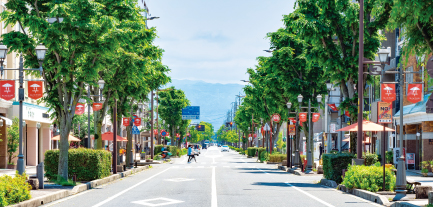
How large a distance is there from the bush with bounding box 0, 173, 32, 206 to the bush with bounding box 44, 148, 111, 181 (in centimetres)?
852

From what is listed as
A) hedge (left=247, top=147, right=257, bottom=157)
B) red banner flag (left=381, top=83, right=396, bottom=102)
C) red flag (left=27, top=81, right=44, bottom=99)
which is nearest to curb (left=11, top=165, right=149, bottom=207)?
red flag (left=27, top=81, right=44, bottom=99)

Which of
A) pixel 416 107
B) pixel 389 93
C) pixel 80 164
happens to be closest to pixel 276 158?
pixel 416 107

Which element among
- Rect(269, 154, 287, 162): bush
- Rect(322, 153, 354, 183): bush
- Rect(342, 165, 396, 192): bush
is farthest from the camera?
Rect(269, 154, 287, 162): bush

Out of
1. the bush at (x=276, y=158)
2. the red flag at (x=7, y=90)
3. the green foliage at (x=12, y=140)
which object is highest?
the red flag at (x=7, y=90)

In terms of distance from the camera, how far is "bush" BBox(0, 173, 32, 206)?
13.6m

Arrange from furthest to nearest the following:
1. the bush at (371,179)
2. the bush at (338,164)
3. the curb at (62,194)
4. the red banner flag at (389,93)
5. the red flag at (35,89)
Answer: the red banner flag at (389,93) < the bush at (338,164) < the red flag at (35,89) < the bush at (371,179) < the curb at (62,194)

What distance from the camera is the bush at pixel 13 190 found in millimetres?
13635

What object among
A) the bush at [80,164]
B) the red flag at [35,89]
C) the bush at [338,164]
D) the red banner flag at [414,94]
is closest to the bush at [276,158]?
the red banner flag at [414,94]

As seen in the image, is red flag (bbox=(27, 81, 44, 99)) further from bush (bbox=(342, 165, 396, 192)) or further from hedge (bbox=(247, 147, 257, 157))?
hedge (bbox=(247, 147, 257, 157))

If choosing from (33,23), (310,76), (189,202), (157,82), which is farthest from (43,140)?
(189,202)

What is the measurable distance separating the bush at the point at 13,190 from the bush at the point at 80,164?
8516 mm

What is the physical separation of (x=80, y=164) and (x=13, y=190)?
964cm

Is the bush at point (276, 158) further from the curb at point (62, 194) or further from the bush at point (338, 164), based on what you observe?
the bush at point (338, 164)

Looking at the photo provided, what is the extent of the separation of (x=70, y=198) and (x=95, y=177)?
21.5ft
